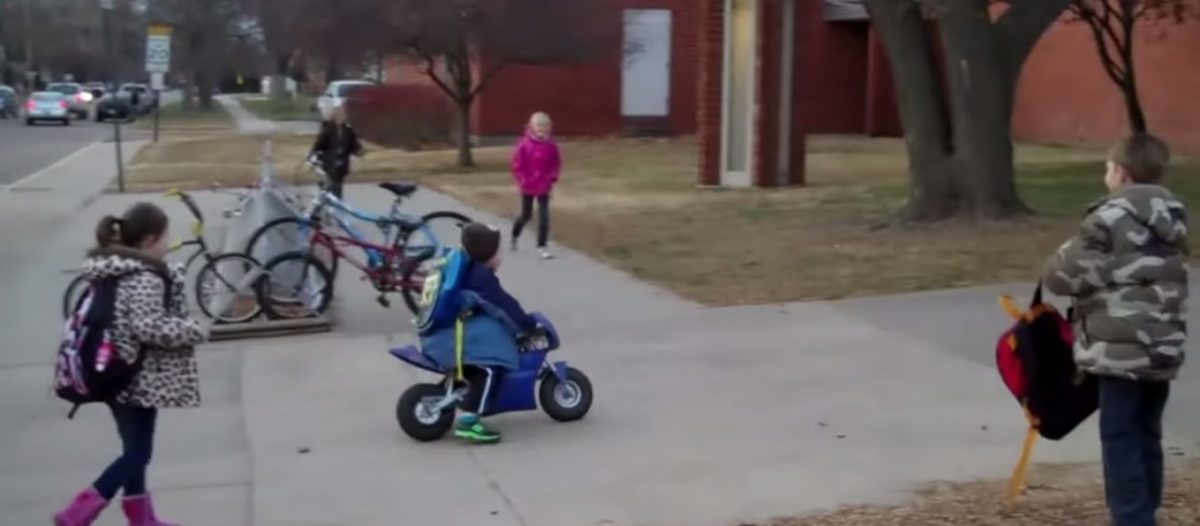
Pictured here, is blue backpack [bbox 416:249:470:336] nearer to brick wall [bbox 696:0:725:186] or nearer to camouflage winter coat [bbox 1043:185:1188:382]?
camouflage winter coat [bbox 1043:185:1188:382]

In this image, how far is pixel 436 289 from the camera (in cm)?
810

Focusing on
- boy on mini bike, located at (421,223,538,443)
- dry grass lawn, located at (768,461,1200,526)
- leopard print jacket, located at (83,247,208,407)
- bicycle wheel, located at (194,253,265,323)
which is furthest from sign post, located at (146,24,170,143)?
dry grass lawn, located at (768,461,1200,526)

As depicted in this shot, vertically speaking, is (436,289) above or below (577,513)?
above

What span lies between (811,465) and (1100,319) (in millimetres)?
2227

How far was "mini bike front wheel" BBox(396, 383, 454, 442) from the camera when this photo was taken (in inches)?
325

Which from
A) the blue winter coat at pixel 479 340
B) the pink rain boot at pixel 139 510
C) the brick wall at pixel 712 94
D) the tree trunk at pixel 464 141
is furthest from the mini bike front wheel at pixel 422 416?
the tree trunk at pixel 464 141

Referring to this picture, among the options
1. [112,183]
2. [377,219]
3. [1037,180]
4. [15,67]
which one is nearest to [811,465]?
[377,219]

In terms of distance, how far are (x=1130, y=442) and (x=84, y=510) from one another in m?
3.96

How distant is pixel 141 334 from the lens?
6180 millimetres

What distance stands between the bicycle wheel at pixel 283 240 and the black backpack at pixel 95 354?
6355 millimetres

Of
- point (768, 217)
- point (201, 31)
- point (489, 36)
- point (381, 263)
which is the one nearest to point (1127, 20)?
point (768, 217)

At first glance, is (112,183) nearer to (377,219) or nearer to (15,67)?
(377,219)

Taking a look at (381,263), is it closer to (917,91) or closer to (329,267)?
(329,267)

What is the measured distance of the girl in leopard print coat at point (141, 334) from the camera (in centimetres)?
620
